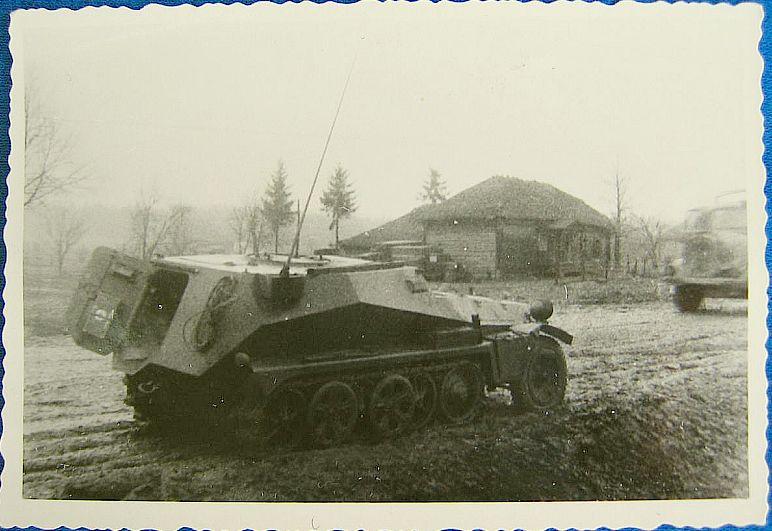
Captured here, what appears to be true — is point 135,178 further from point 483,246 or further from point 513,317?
point 513,317

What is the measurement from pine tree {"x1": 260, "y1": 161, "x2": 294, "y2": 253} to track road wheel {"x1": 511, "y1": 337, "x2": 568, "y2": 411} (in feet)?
4.19

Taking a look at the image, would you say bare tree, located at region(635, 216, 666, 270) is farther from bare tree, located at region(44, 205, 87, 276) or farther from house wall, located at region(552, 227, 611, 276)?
bare tree, located at region(44, 205, 87, 276)

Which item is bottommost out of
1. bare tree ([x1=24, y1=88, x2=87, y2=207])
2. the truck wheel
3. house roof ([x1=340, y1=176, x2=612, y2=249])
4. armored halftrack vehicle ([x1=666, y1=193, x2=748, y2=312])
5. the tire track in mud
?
the tire track in mud

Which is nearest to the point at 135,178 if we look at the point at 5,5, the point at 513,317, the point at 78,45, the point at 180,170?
the point at 180,170

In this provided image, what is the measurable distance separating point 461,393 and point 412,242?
731 millimetres

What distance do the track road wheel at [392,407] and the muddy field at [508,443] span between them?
0.21ft

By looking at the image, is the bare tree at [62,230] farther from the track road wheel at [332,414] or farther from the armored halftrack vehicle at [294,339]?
the track road wheel at [332,414]

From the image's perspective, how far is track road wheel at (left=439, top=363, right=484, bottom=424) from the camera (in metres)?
3.23

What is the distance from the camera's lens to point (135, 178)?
3.16 meters

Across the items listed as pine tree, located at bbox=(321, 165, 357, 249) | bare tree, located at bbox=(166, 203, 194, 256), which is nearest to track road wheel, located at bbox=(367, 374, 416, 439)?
pine tree, located at bbox=(321, 165, 357, 249)

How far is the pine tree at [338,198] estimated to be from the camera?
3078mm

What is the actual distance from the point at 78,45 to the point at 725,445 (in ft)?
11.1

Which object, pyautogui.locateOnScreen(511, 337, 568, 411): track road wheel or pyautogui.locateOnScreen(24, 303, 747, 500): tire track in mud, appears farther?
pyautogui.locateOnScreen(511, 337, 568, 411): track road wheel

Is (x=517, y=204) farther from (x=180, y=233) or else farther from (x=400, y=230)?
(x=180, y=233)
